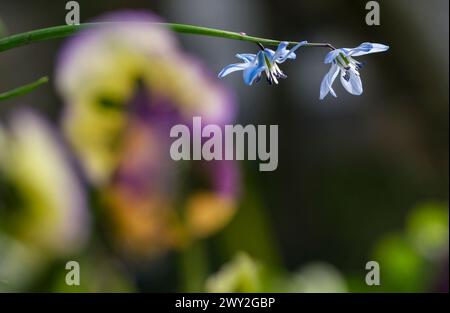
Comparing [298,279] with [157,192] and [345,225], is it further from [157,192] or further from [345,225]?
[345,225]

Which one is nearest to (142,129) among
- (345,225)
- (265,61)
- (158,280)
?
(158,280)

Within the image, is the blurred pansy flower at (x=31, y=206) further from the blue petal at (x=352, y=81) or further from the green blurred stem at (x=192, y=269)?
the blue petal at (x=352, y=81)

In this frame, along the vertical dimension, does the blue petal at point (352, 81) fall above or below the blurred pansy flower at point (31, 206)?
below

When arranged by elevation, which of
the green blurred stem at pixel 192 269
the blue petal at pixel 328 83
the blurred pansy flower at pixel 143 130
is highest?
the blurred pansy flower at pixel 143 130

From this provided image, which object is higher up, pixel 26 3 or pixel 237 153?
pixel 26 3

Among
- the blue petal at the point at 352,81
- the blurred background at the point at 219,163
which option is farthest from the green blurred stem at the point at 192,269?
the blue petal at the point at 352,81

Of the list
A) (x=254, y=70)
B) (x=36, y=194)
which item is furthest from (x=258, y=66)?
(x=36, y=194)

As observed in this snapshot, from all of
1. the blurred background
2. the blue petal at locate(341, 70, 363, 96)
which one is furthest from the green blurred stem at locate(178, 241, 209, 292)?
the blue petal at locate(341, 70, 363, 96)
